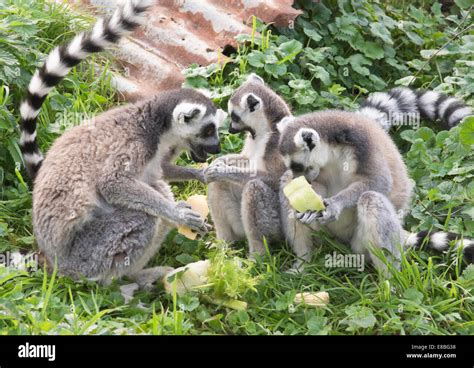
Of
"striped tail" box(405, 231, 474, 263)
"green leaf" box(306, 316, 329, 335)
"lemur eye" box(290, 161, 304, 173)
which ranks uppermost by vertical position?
"lemur eye" box(290, 161, 304, 173)

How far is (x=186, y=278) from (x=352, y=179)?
4.68ft

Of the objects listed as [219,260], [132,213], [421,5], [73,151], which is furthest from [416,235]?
[421,5]

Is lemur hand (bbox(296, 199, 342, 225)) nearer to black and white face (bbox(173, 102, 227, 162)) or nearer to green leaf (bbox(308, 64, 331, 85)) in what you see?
black and white face (bbox(173, 102, 227, 162))

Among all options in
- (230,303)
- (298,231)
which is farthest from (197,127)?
(230,303)

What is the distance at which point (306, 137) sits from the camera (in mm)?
6074

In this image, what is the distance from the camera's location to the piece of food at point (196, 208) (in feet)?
23.1

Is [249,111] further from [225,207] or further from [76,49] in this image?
[76,49]

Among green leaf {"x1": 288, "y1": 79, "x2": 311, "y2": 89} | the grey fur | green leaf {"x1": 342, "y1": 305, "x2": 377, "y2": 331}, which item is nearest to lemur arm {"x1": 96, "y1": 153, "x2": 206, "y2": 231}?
the grey fur

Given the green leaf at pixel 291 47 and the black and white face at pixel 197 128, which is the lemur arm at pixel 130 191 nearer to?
the black and white face at pixel 197 128

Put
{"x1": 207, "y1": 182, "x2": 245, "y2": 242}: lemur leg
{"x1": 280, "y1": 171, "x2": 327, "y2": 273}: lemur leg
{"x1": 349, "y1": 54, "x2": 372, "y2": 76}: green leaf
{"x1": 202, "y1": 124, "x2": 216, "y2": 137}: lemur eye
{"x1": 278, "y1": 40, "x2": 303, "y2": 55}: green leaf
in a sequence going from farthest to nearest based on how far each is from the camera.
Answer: {"x1": 349, "y1": 54, "x2": 372, "y2": 76}: green leaf < {"x1": 278, "y1": 40, "x2": 303, "y2": 55}: green leaf < {"x1": 207, "y1": 182, "x2": 245, "y2": 242}: lemur leg < {"x1": 202, "y1": 124, "x2": 216, "y2": 137}: lemur eye < {"x1": 280, "y1": 171, "x2": 327, "y2": 273}: lemur leg

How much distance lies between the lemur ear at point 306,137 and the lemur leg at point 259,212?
57 centimetres

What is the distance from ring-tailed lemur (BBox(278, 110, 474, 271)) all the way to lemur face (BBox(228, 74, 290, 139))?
0.28 m

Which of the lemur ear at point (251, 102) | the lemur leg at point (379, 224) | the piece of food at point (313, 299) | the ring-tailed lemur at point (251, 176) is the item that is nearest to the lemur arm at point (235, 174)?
the ring-tailed lemur at point (251, 176)

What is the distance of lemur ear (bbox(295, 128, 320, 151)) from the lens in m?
6.07
